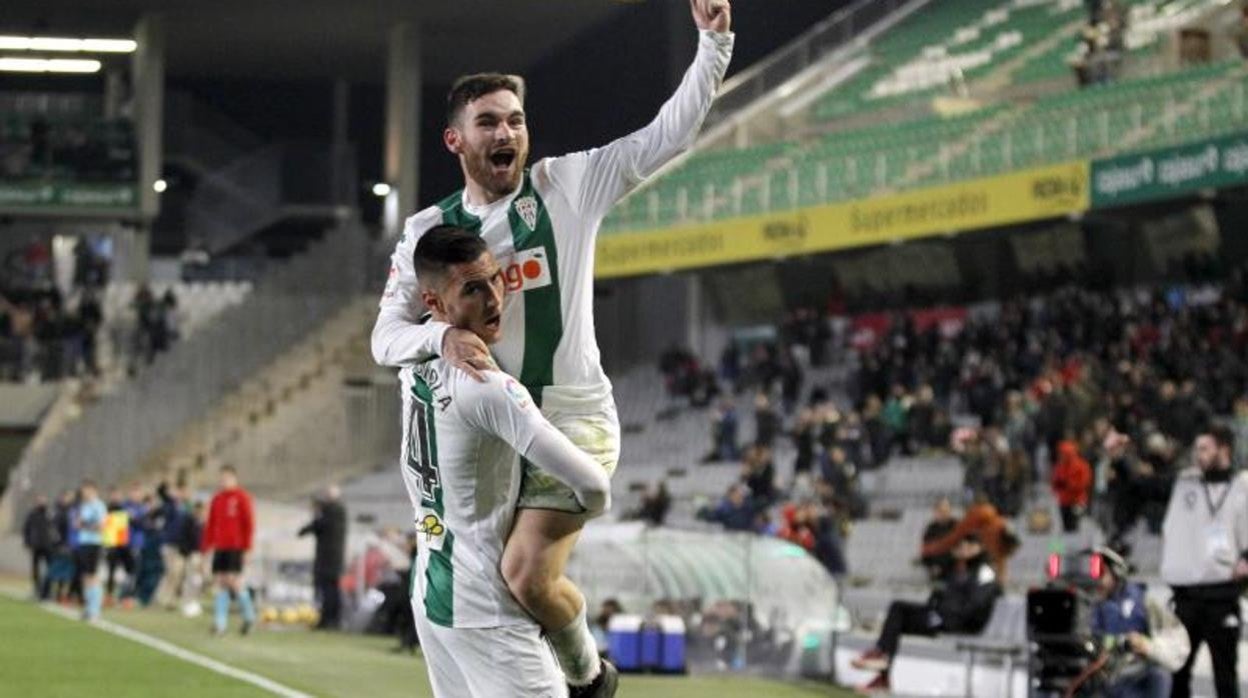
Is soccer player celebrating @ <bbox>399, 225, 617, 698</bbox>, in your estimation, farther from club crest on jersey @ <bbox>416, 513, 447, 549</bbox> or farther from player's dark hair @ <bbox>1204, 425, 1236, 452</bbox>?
player's dark hair @ <bbox>1204, 425, 1236, 452</bbox>

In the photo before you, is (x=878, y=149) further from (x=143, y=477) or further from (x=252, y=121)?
(x=252, y=121)

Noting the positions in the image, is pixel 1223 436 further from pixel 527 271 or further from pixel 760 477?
pixel 760 477

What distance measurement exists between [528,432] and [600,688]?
118 centimetres

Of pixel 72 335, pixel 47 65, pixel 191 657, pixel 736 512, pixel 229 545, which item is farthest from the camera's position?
pixel 47 65

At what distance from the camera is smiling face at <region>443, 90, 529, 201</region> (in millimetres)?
7043

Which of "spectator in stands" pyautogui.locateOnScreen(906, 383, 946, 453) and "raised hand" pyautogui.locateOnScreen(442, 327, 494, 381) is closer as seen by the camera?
"raised hand" pyautogui.locateOnScreen(442, 327, 494, 381)

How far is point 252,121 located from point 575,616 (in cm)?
4957

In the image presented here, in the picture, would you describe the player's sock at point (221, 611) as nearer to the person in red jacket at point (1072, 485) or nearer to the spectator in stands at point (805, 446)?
the person in red jacket at point (1072, 485)

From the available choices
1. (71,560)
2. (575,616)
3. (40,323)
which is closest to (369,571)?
(71,560)

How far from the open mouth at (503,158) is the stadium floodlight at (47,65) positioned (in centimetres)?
4313

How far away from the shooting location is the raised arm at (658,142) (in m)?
7.17

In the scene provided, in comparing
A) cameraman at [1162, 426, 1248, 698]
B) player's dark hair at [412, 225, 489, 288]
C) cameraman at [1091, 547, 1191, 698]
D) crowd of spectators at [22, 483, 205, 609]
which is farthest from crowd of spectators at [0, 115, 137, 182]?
player's dark hair at [412, 225, 489, 288]

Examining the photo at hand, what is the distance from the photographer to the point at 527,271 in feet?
23.4

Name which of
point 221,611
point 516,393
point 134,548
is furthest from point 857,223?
point 516,393
